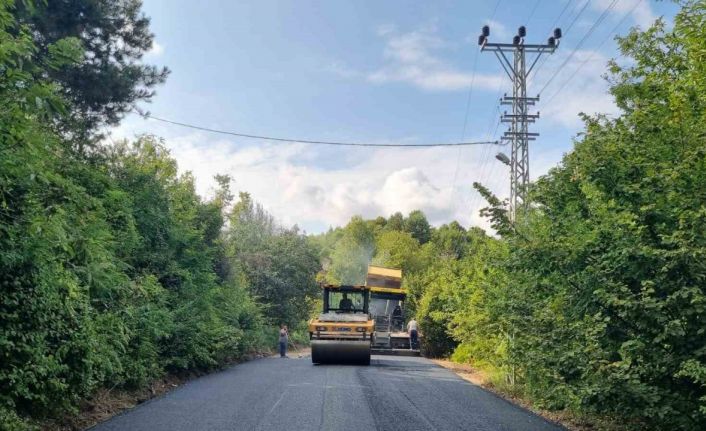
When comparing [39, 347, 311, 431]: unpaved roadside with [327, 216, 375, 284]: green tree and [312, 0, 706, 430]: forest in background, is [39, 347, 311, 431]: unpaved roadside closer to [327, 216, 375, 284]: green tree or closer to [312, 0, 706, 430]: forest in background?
[312, 0, 706, 430]: forest in background

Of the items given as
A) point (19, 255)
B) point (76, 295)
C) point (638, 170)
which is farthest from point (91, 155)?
point (638, 170)

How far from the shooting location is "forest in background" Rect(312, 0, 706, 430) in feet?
21.4

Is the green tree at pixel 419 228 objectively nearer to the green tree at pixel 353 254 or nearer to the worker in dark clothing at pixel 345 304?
the green tree at pixel 353 254

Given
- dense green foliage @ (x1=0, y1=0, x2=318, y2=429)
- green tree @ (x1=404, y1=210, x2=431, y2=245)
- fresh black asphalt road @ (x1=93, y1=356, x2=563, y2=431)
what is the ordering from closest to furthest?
dense green foliage @ (x1=0, y1=0, x2=318, y2=429) → fresh black asphalt road @ (x1=93, y1=356, x2=563, y2=431) → green tree @ (x1=404, y1=210, x2=431, y2=245)

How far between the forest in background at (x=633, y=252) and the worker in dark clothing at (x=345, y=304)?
13.2m

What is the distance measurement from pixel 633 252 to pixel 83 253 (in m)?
6.61

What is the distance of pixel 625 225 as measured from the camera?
700cm

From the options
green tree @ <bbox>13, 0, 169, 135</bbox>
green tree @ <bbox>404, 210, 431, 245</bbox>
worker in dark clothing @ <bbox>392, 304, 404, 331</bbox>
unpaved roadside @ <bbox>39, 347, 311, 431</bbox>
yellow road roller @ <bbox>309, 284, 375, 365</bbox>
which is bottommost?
unpaved roadside @ <bbox>39, 347, 311, 431</bbox>

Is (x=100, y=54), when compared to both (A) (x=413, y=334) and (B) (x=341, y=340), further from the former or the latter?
(A) (x=413, y=334)

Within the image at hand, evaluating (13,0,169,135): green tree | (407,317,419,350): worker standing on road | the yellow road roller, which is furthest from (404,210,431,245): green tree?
(13,0,169,135): green tree

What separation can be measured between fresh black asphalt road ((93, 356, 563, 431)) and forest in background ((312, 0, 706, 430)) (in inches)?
50.0

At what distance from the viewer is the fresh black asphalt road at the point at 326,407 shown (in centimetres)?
830

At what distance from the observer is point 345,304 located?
2327 centimetres

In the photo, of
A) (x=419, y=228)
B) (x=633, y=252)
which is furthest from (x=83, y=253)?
(x=419, y=228)
